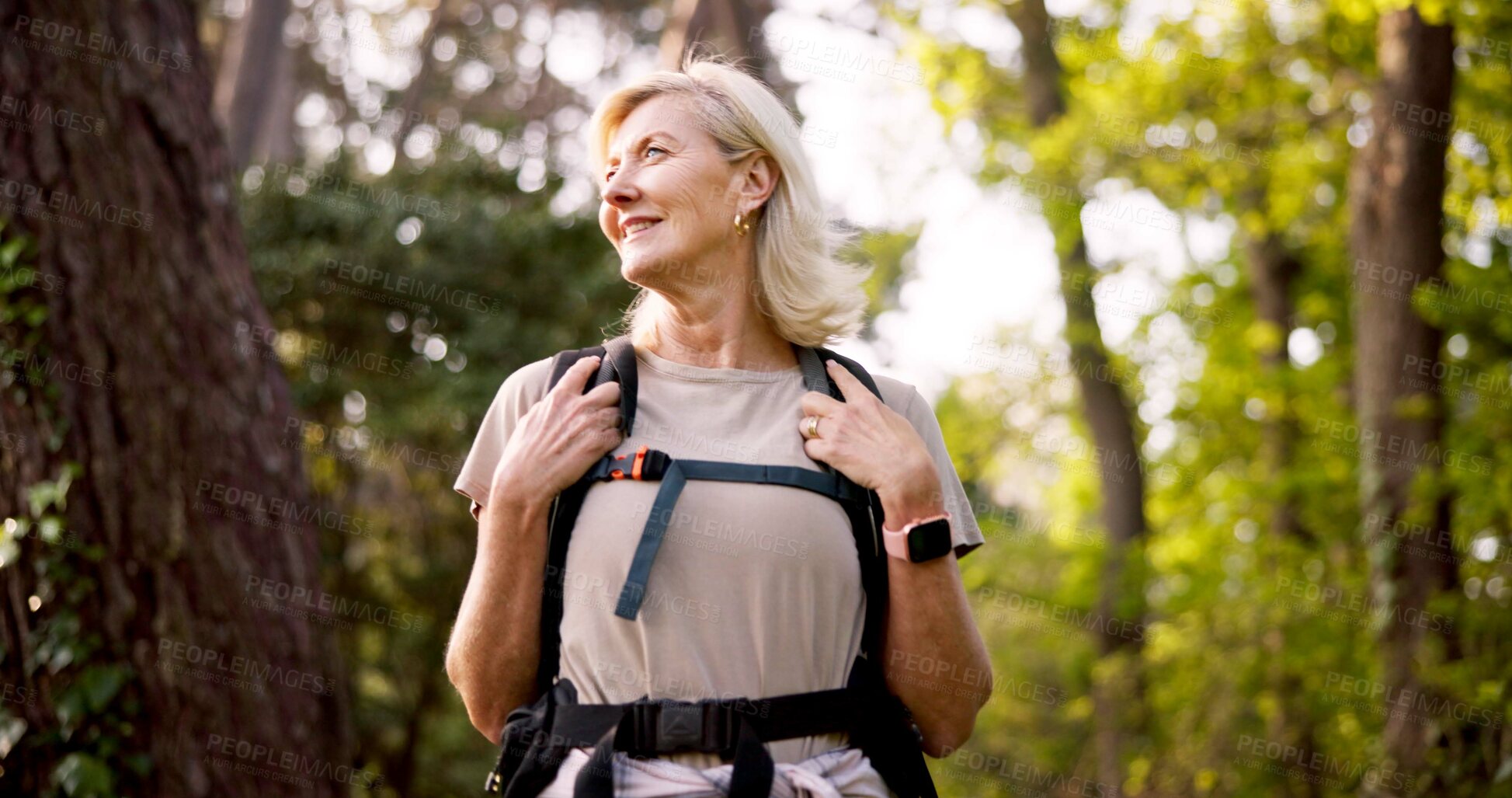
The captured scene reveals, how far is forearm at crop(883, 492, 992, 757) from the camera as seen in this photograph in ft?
8.01

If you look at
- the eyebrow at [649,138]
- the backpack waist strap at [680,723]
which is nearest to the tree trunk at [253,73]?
the eyebrow at [649,138]

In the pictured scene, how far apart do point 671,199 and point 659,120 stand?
0.19 meters

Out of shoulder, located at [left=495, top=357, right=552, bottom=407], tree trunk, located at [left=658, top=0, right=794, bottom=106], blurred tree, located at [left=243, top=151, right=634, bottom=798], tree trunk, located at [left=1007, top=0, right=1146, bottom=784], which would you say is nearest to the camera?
shoulder, located at [left=495, top=357, right=552, bottom=407]

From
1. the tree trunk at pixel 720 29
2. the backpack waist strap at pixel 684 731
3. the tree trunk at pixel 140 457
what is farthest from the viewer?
the tree trunk at pixel 720 29

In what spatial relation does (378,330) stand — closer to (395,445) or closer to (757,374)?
(395,445)

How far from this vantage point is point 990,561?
14797 millimetres

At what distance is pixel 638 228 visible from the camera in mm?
2639

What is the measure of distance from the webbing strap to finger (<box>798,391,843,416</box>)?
0.40 feet

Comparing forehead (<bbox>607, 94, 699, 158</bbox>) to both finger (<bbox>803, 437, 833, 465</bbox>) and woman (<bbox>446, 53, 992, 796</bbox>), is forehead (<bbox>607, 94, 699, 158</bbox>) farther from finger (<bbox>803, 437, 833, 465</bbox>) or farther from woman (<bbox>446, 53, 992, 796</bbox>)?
finger (<bbox>803, 437, 833, 465</bbox>)

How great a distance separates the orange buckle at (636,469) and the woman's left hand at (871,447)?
307mm

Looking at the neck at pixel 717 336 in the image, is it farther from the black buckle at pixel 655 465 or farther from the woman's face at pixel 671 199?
the black buckle at pixel 655 465

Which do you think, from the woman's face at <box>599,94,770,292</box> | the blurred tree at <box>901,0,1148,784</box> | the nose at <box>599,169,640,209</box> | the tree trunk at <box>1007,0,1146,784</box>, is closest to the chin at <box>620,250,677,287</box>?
the woman's face at <box>599,94,770,292</box>

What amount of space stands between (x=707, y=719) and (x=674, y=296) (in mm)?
871

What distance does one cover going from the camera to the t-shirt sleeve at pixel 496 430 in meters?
2.56
